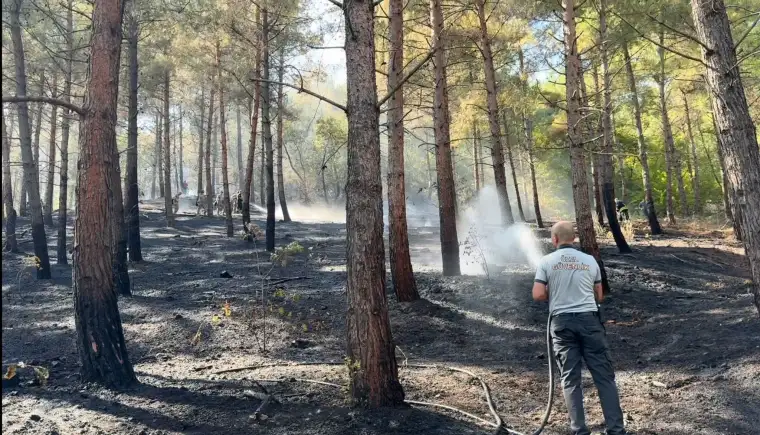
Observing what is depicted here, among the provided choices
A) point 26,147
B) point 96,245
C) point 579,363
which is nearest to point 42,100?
point 96,245

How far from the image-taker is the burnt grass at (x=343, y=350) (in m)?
5.04

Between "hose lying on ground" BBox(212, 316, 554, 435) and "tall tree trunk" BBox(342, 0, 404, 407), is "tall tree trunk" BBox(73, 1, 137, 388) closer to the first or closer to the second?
"hose lying on ground" BBox(212, 316, 554, 435)

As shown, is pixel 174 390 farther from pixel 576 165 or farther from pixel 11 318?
pixel 576 165

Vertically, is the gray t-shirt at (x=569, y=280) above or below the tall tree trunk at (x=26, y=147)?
below

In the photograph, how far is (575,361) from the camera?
14.9ft

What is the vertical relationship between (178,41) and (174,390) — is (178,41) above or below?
above

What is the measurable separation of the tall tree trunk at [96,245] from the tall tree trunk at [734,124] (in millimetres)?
6889

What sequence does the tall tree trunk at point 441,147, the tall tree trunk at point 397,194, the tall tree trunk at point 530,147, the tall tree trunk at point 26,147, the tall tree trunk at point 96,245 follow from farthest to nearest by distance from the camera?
the tall tree trunk at point 530,147 < the tall tree trunk at point 26,147 < the tall tree trunk at point 441,147 < the tall tree trunk at point 397,194 < the tall tree trunk at point 96,245

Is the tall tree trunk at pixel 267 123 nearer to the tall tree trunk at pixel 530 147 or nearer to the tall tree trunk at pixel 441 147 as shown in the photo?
the tall tree trunk at pixel 441 147

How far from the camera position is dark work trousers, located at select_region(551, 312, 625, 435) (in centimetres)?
438

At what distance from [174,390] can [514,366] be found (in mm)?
4141

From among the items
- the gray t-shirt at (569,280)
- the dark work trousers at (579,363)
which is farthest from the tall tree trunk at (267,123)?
the dark work trousers at (579,363)

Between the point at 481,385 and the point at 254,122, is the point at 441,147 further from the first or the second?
the point at 254,122

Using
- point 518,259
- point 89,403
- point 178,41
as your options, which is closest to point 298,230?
point 178,41
